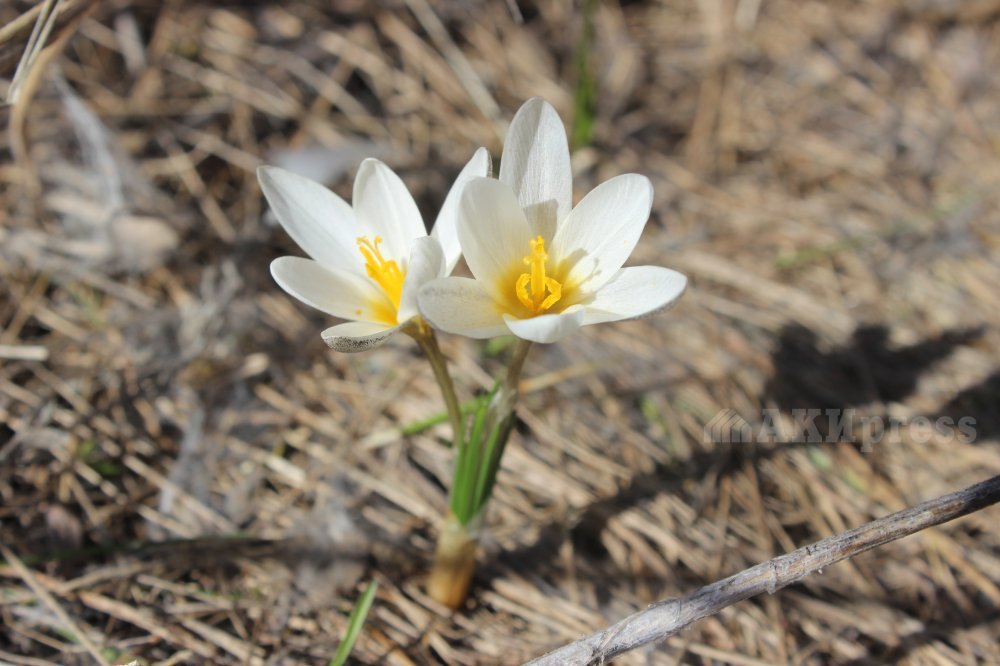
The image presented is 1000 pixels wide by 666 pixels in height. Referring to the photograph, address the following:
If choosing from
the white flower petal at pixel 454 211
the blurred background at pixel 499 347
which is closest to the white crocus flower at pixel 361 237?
the white flower petal at pixel 454 211

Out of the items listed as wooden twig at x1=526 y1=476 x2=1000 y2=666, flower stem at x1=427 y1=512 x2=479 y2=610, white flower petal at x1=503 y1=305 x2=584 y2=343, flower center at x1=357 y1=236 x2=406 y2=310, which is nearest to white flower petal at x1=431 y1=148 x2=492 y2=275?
flower center at x1=357 y1=236 x2=406 y2=310

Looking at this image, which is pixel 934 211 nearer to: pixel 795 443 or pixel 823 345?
pixel 823 345

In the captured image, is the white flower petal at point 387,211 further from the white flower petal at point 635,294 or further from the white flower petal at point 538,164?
the white flower petal at point 635,294

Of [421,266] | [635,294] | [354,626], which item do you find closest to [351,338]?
[421,266]

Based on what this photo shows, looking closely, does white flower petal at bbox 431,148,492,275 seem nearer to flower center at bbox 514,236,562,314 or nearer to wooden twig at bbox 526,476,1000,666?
flower center at bbox 514,236,562,314

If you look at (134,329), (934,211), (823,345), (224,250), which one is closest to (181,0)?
(224,250)
